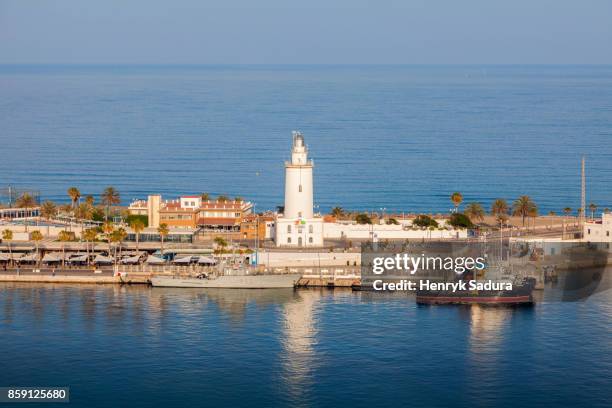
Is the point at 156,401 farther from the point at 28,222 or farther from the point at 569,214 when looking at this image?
the point at 569,214

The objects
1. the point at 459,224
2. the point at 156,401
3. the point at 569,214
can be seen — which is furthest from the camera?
the point at 569,214

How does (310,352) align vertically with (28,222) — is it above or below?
below

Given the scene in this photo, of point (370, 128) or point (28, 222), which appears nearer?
point (28, 222)

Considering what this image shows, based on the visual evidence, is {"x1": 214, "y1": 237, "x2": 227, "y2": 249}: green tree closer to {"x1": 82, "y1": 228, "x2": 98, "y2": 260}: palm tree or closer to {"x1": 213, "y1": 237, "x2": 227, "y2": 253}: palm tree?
{"x1": 213, "y1": 237, "x2": 227, "y2": 253}: palm tree

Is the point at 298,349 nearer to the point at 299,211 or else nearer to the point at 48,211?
the point at 299,211

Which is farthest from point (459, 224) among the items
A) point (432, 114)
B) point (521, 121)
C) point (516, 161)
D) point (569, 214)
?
point (432, 114)

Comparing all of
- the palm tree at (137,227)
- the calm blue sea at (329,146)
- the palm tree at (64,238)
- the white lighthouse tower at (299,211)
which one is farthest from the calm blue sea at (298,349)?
the calm blue sea at (329,146)

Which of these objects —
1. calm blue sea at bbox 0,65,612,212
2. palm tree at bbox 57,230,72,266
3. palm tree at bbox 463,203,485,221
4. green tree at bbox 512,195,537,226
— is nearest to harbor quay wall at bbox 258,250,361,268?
palm tree at bbox 57,230,72,266
